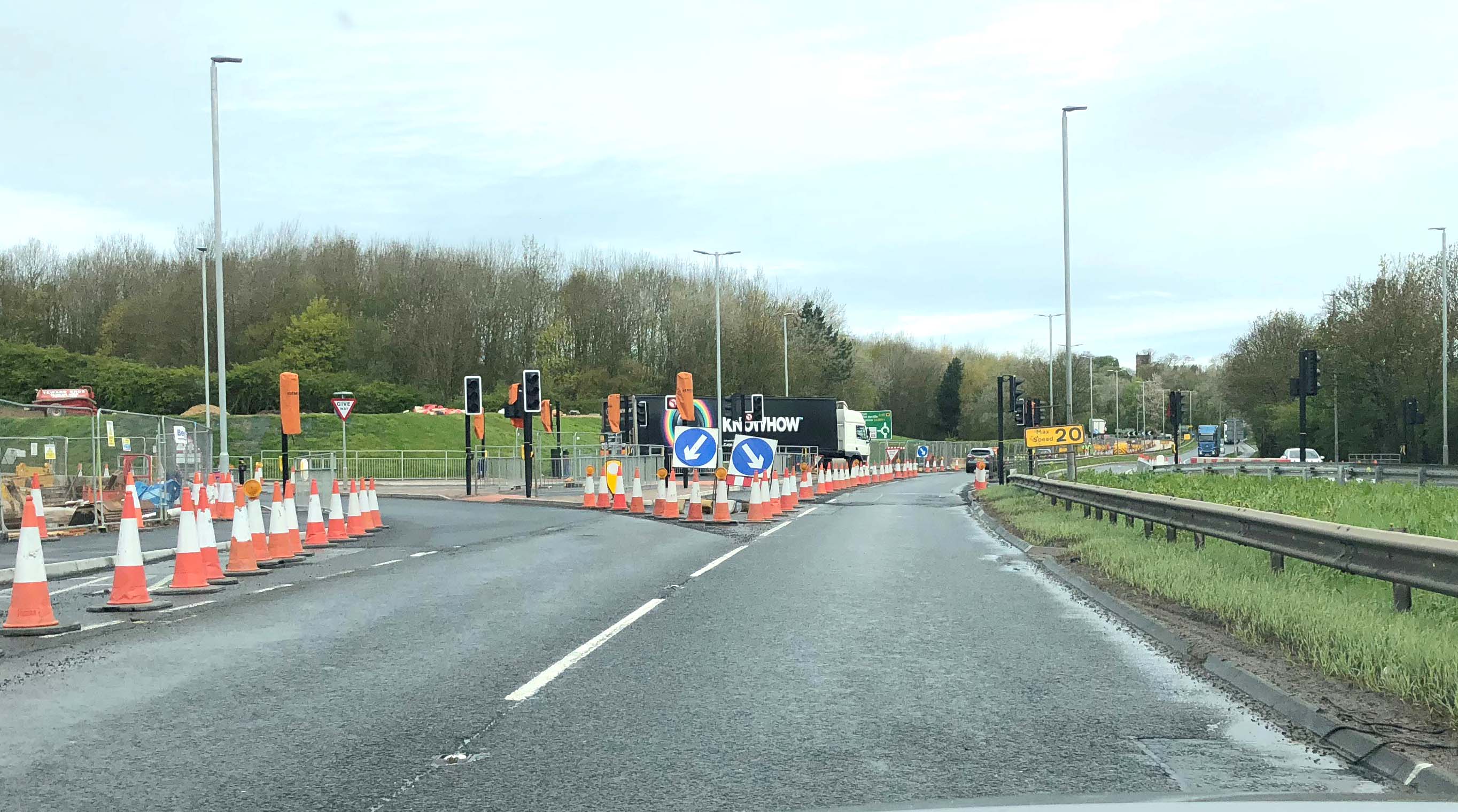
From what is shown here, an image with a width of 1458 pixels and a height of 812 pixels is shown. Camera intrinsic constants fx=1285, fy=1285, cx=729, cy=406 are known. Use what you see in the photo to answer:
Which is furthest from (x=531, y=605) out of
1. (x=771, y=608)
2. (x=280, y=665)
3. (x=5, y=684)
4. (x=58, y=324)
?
(x=58, y=324)

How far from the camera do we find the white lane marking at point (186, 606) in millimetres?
11133

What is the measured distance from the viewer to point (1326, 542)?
951cm

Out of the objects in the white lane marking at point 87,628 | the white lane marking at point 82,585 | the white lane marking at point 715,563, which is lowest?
the white lane marking at point 715,563

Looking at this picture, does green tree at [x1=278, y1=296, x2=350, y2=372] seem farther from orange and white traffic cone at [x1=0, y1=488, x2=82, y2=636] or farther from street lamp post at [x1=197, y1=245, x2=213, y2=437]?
orange and white traffic cone at [x1=0, y1=488, x2=82, y2=636]

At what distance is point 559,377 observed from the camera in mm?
82500

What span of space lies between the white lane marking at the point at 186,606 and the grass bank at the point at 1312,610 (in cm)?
853

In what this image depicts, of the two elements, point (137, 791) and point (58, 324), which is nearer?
point (137, 791)

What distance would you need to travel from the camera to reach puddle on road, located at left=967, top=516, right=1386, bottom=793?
5.11m

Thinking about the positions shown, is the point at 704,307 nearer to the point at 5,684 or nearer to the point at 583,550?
the point at 583,550

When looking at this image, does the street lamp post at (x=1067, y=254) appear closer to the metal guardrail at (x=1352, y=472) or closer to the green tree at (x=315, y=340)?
the metal guardrail at (x=1352, y=472)

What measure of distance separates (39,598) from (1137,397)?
15990 cm

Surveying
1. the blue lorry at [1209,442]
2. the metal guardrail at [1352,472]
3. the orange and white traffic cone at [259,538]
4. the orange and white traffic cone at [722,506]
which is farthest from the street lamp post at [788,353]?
the orange and white traffic cone at [259,538]

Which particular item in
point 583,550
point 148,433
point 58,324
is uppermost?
point 58,324

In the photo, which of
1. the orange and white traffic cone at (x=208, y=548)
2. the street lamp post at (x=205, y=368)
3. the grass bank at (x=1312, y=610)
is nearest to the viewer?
the grass bank at (x=1312, y=610)
